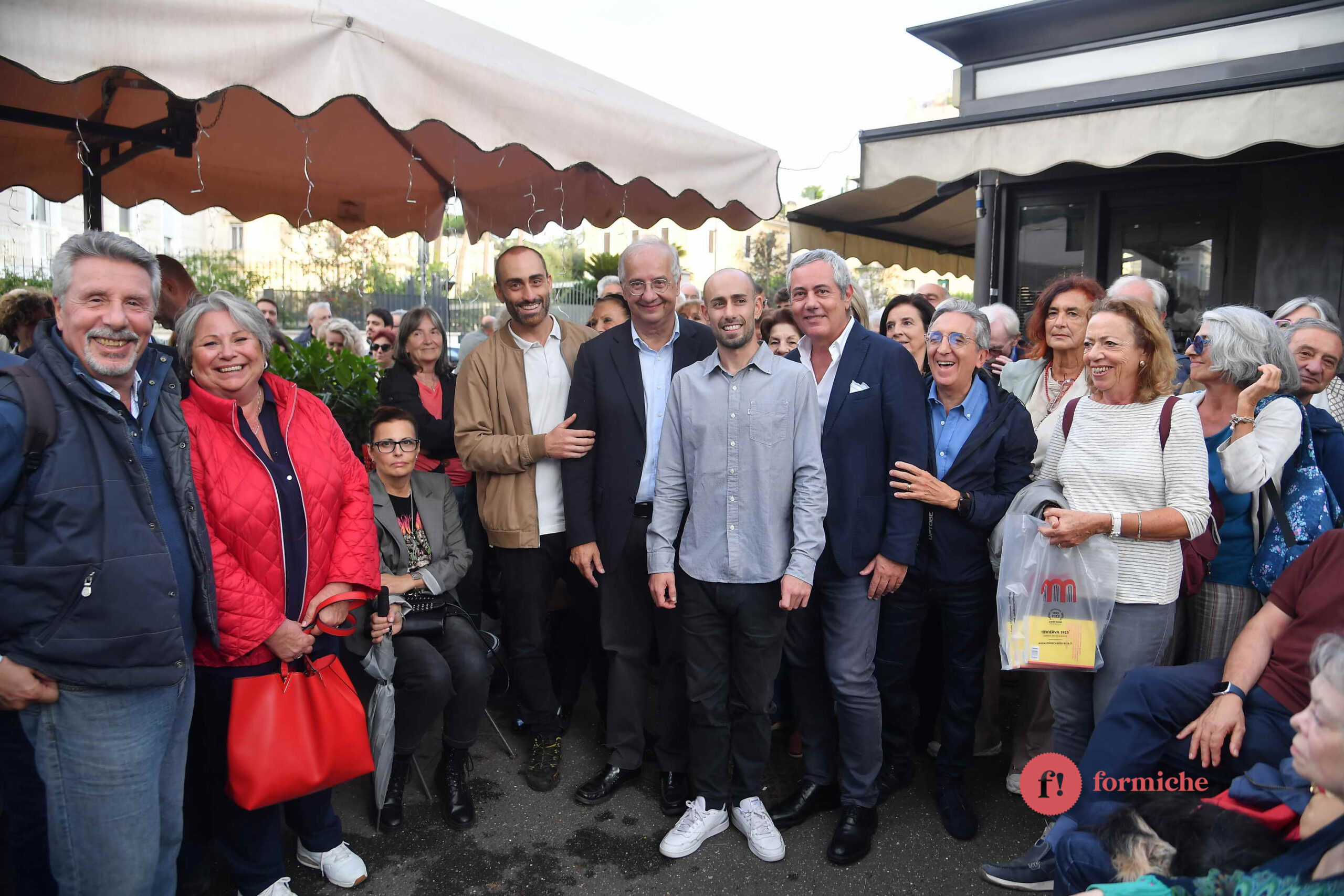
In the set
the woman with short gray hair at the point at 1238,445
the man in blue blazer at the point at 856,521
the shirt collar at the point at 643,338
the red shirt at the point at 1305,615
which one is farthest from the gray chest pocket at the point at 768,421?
the red shirt at the point at 1305,615

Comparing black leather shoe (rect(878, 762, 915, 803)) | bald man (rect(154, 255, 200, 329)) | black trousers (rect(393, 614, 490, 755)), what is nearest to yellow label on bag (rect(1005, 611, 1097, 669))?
black leather shoe (rect(878, 762, 915, 803))

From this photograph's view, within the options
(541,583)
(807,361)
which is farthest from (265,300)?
(807,361)

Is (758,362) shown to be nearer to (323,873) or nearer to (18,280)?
(323,873)

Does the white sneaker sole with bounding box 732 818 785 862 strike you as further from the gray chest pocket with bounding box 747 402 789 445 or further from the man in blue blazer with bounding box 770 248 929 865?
the gray chest pocket with bounding box 747 402 789 445

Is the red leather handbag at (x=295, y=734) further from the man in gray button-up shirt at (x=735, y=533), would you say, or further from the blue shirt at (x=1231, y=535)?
the blue shirt at (x=1231, y=535)

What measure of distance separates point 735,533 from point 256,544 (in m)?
1.56

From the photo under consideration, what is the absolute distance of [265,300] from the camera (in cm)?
905

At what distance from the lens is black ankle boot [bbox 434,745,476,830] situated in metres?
3.33

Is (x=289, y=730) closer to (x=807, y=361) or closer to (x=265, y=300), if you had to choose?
(x=807, y=361)

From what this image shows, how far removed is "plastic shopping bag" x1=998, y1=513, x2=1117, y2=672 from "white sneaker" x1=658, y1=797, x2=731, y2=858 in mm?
1153

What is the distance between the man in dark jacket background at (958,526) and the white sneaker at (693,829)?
78cm

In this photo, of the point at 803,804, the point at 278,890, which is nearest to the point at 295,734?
the point at 278,890

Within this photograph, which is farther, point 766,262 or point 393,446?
point 766,262

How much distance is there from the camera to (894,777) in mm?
3566
